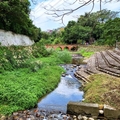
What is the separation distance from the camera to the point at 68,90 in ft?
27.2

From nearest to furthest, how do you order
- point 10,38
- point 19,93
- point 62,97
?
point 19,93, point 62,97, point 10,38

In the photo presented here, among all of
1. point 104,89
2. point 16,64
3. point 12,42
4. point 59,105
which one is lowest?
point 59,105

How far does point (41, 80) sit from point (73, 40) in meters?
38.4

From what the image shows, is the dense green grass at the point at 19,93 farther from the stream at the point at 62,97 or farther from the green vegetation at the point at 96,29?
the green vegetation at the point at 96,29

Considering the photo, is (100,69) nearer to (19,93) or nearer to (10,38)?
(19,93)

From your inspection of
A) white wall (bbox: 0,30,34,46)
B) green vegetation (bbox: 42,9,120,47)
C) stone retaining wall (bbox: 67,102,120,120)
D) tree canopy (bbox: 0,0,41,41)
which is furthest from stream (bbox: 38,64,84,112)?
white wall (bbox: 0,30,34,46)

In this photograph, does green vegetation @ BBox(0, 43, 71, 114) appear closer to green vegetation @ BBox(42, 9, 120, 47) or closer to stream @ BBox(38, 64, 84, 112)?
stream @ BBox(38, 64, 84, 112)

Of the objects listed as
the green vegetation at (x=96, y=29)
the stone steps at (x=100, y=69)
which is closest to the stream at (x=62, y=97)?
the stone steps at (x=100, y=69)

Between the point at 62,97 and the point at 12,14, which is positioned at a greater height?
the point at 12,14

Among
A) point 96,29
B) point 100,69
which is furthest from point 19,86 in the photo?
point 96,29

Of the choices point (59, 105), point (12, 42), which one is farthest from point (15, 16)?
point (59, 105)

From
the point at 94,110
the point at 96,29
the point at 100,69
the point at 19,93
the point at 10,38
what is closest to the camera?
the point at 94,110

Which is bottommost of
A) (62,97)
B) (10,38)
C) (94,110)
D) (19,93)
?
(62,97)

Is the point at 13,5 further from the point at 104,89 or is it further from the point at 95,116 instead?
the point at 95,116
